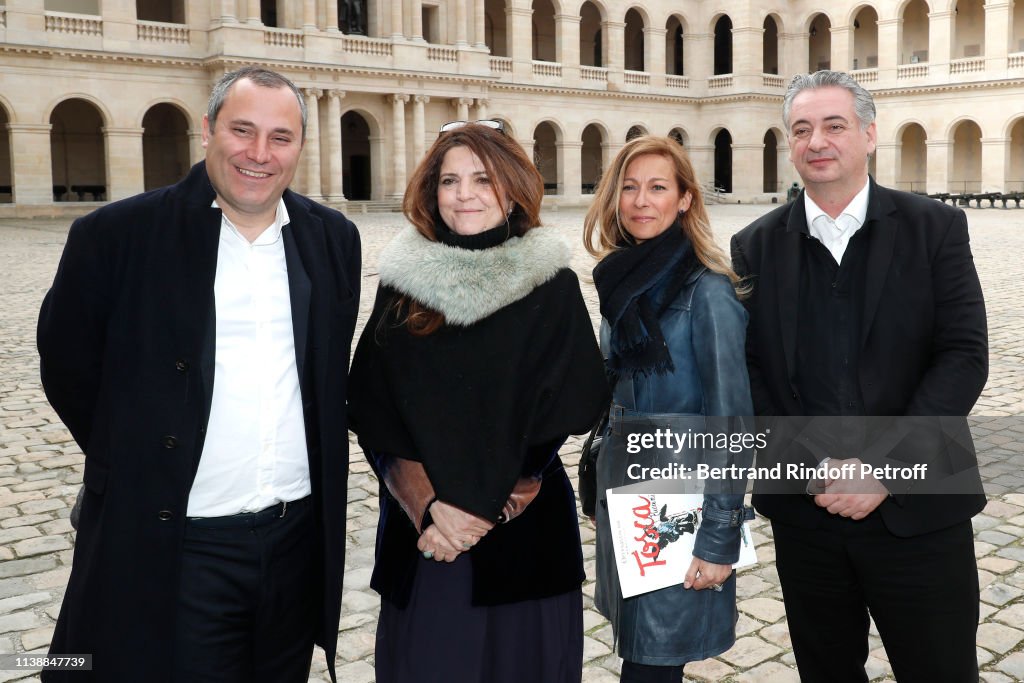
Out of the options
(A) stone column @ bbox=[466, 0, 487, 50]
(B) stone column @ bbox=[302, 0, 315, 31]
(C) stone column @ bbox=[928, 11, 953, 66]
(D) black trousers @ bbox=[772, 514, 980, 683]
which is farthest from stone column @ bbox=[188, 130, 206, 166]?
(D) black trousers @ bbox=[772, 514, 980, 683]

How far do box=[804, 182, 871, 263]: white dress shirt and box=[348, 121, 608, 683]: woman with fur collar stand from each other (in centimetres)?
84

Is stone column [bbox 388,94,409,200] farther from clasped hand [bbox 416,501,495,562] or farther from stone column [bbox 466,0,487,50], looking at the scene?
clasped hand [bbox 416,501,495,562]

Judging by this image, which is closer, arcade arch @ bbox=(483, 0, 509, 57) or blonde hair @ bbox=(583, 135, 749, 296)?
blonde hair @ bbox=(583, 135, 749, 296)

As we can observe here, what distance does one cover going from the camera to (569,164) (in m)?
42.9

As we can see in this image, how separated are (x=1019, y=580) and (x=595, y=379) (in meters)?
3.09

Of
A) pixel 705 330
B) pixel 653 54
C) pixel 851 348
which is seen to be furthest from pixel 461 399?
pixel 653 54

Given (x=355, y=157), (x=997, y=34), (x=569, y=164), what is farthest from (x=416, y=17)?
(x=997, y=34)

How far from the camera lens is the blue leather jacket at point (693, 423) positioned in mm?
2838

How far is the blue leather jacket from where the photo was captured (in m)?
2.84

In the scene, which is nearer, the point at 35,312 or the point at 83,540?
the point at 83,540

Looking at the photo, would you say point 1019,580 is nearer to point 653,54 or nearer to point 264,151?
point 264,151

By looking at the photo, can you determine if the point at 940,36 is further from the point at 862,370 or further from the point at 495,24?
the point at 862,370

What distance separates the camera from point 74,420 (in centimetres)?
279

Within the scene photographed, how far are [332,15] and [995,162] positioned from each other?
1101 inches
